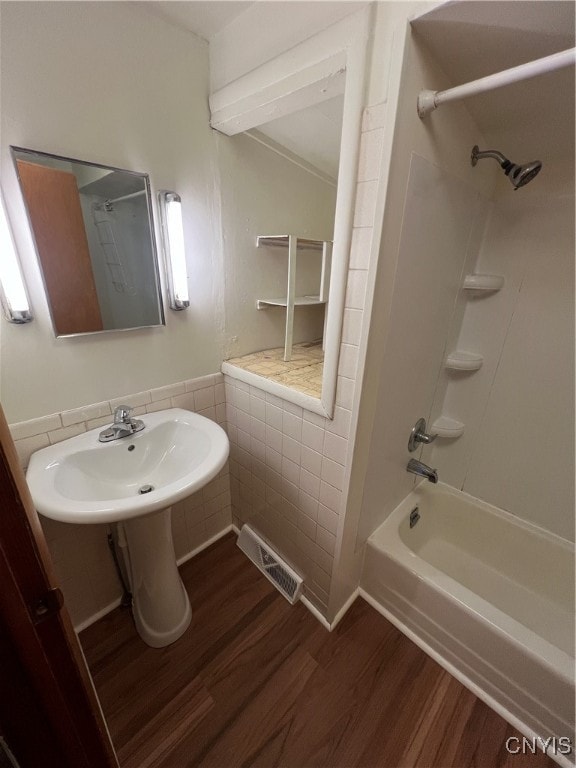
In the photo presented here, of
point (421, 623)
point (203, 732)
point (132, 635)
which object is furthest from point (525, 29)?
point (132, 635)

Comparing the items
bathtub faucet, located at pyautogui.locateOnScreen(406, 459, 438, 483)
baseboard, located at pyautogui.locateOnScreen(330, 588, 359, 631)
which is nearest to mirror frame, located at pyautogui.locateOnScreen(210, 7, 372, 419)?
bathtub faucet, located at pyautogui.locateOnScreen(406, 459, 438, 483)

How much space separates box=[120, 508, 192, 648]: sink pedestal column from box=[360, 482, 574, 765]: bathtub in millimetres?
809

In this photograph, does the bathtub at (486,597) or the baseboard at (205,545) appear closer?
the bathtub at (486,597)

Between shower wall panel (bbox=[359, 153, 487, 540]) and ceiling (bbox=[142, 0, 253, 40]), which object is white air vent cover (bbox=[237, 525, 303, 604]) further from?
ceiling (bbox=[142, 0, 253, 40])

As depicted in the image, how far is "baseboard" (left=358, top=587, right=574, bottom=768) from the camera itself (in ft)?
3.11

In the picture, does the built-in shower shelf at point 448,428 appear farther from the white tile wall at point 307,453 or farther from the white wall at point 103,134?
the white wall at point 103,134

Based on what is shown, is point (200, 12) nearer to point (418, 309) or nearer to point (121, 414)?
point (418, 309)

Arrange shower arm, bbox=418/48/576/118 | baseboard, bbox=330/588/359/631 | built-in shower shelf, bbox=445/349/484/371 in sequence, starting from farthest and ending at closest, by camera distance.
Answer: built-in shower shelf, bbox=445/349/484/371 → baseboard, bbox=330/588/359/631 → shower arm, bbox=418/48/576/118

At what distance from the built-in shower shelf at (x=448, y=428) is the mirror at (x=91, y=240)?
4.75 feet

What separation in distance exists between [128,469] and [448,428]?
4.91 ft

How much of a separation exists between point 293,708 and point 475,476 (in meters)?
1.30

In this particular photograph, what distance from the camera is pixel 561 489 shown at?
4.35ft

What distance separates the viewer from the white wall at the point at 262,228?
1181 mm

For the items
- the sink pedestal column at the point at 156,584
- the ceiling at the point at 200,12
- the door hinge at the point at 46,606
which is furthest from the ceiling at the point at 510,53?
the sink pedestal column at the point at 156,584
